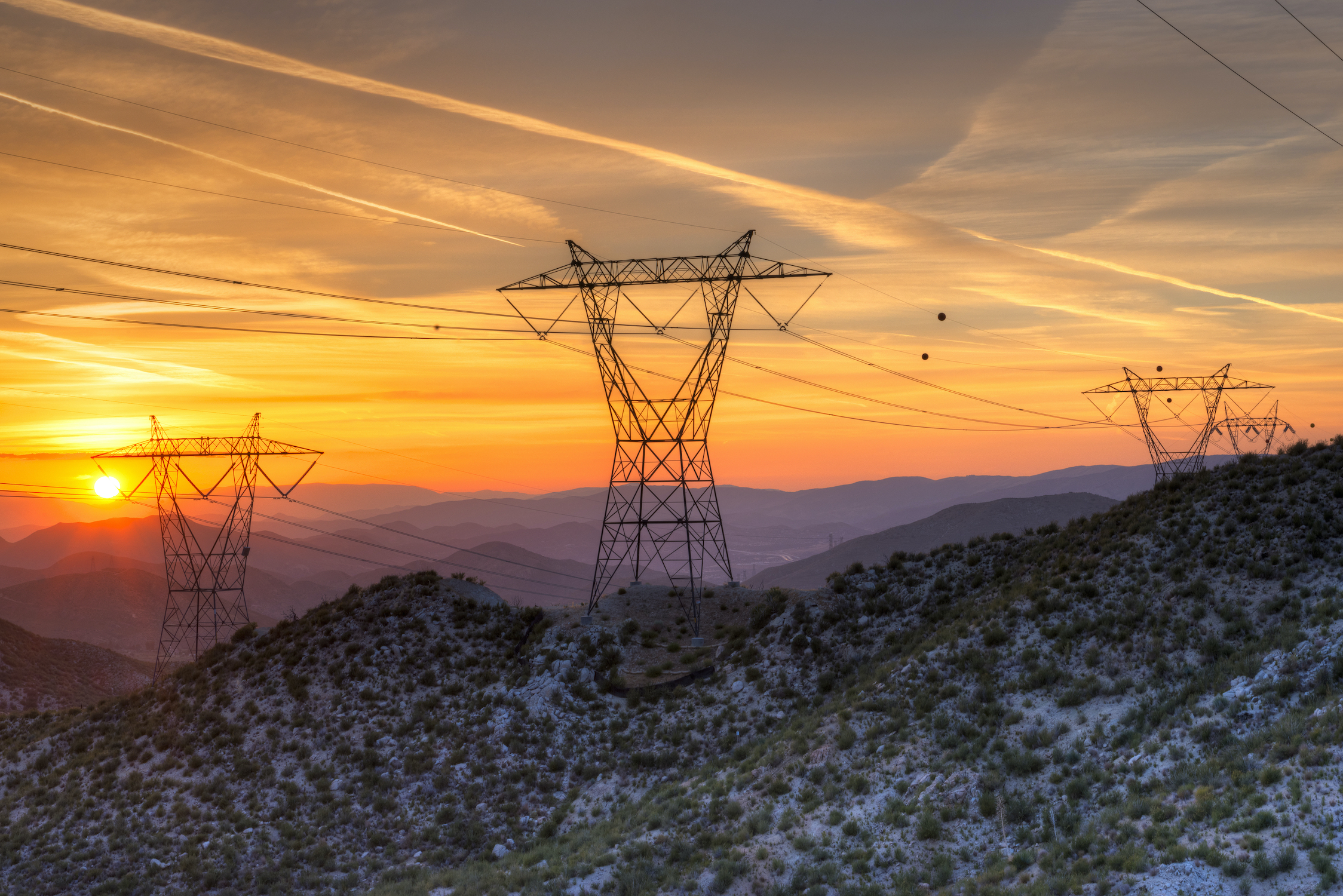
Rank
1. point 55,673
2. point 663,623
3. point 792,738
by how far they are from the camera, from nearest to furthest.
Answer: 1. point 792,738
2. point 663,623
3. point 55,673

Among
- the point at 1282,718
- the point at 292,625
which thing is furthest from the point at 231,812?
the point at 1282,718

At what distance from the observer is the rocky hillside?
24375 millimetres

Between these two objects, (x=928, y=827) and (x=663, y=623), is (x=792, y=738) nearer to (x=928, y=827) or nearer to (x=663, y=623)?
(x=928, y=827)

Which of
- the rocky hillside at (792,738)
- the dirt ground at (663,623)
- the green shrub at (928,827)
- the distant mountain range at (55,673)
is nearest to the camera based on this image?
the rocky hillside at (792,738)

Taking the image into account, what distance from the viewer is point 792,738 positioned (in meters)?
35.3

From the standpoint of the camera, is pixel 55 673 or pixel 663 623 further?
pixel 55 673

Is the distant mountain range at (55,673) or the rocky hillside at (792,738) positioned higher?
the rocky hillside at (792,738)

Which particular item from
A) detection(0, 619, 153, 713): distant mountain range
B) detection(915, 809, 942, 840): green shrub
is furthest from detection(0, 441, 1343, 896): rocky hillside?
detection(0, 619, 153, 713): distant mountain range

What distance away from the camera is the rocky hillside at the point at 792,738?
24.4 m

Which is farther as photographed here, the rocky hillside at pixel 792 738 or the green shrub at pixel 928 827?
the green shrub at pixel 928 827

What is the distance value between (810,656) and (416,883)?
22.3m

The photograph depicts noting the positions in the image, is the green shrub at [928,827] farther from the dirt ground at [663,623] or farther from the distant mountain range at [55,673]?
the distant mountain range at [55,673]

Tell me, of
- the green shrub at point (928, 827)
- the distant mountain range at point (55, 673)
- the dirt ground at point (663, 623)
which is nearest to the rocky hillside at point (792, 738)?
the green shrub at point (928, 827)

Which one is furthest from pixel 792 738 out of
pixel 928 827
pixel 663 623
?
pixel 663 623
